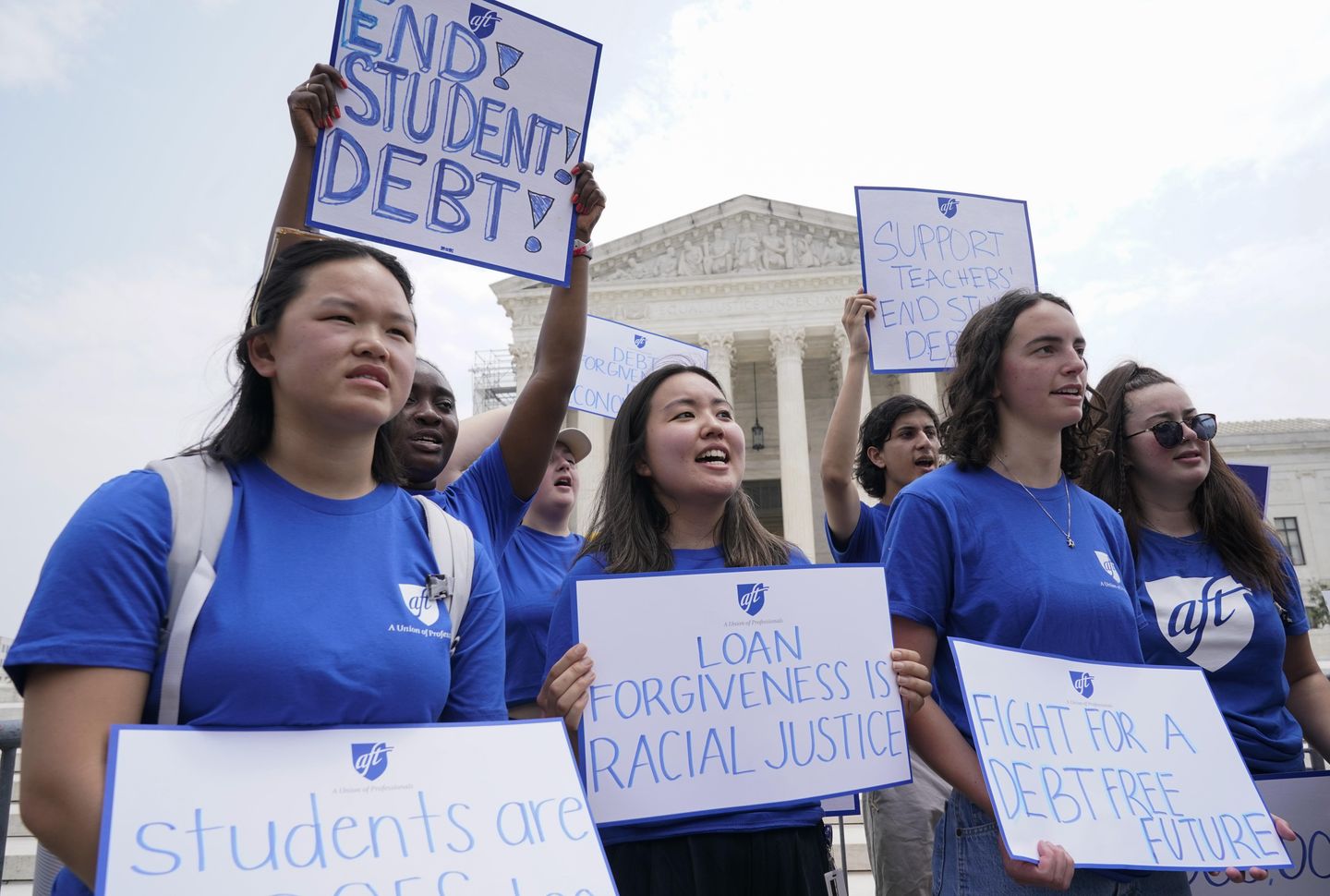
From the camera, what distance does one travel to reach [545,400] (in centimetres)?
299

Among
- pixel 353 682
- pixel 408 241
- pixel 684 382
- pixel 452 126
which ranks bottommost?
pixel 353 682

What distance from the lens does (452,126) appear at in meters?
3.22

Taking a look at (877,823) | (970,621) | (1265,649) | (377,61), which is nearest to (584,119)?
(377,61)

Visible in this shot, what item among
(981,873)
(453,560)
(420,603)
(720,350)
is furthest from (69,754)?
(720,350)

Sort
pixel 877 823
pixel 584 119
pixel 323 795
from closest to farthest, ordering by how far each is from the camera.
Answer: pixel 323 795 < pixel 584 119 < pixel 877 823

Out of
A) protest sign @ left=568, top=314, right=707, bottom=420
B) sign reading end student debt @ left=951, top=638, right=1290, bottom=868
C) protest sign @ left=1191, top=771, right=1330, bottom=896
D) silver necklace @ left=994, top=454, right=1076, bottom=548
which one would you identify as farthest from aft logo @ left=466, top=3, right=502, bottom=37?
protest sign @ left=568, top=314, right=707, bottom=420

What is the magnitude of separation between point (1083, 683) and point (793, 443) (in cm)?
3014

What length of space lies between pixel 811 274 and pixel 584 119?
3241 centimetres

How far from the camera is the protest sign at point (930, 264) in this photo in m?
4.78

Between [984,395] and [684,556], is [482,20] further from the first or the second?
→ [984,395]

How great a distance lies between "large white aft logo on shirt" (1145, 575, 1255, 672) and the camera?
3.10 meters

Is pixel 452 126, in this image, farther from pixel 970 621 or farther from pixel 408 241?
pixel 970 621

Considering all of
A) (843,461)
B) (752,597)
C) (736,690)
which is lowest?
(736,690)

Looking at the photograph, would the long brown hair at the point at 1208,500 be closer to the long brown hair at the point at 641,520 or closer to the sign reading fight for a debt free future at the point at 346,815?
the long brown hair at the point at 641,520
